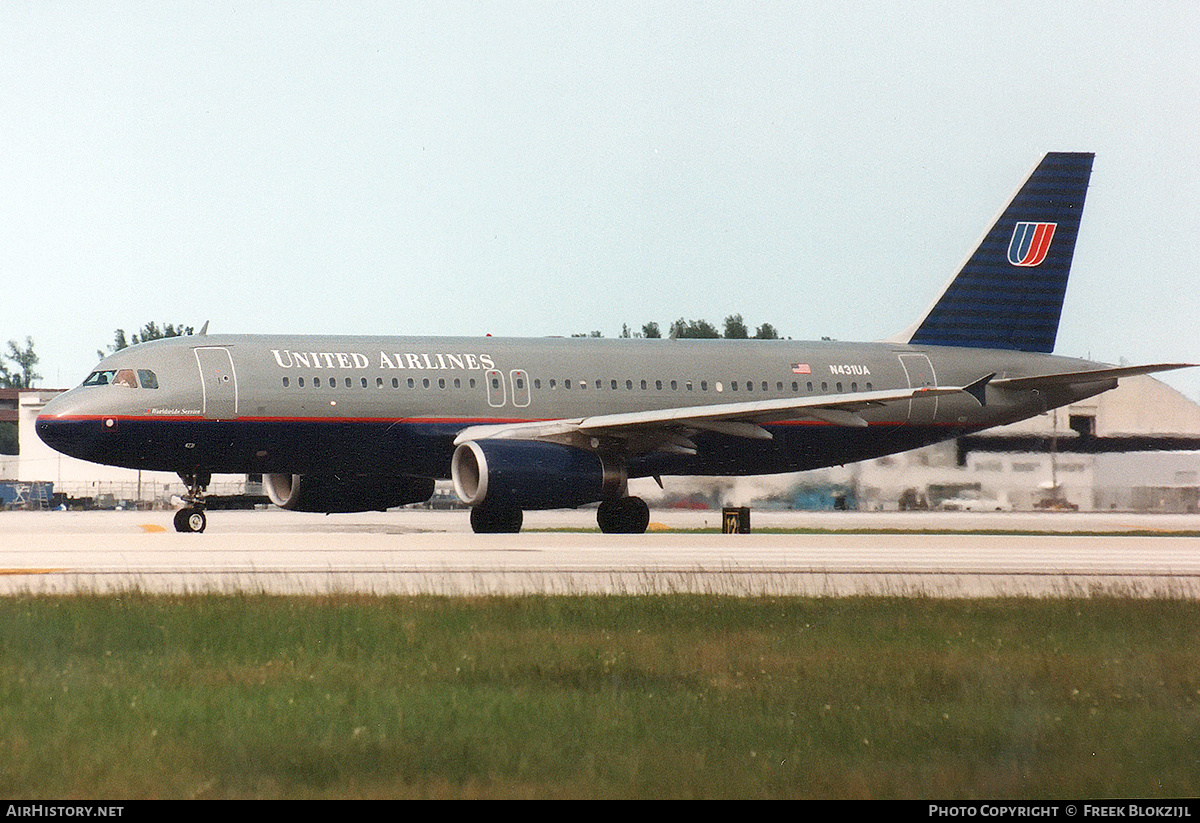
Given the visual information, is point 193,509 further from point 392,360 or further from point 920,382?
point 920,382

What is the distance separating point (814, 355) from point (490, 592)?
2079 centimetres

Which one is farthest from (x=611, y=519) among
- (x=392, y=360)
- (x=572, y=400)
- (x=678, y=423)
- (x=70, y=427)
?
(x=70, y=427)

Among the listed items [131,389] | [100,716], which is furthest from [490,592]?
[131,389]

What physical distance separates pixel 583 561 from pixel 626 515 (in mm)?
10316

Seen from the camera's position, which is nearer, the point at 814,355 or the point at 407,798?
the point at 407,798

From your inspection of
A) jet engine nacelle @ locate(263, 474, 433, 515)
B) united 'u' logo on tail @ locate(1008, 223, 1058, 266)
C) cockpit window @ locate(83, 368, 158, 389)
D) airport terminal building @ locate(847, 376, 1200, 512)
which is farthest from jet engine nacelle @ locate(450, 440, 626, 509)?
airport terminal building @ locate(847, 376, 1200, 512)

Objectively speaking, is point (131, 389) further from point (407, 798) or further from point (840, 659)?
point (407, 798)

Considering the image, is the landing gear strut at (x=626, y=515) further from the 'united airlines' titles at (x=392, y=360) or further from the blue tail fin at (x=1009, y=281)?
the blue tail fin at (x=1009, y=281)

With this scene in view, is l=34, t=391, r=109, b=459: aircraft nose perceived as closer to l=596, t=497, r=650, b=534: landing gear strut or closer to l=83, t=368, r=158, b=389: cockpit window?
l=83, t=368, r=158, b=389: cockpit window

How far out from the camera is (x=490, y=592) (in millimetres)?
17109

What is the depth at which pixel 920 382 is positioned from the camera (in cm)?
3681

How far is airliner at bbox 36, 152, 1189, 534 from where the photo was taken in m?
30.2

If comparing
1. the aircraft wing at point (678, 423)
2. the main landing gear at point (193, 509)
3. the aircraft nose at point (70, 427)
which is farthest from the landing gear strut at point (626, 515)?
the aircraft nose at point (70, 427)

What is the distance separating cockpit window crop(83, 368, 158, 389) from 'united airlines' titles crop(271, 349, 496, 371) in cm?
258
